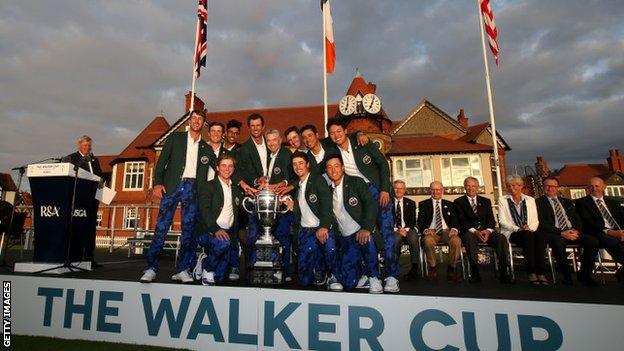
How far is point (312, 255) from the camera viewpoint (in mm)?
3885

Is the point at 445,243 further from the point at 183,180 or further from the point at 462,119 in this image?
the point at 462,119

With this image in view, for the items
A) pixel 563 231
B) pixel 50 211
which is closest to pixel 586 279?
pixel 563 231

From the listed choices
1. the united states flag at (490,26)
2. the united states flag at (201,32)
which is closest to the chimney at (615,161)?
the united states flag at (490,26)

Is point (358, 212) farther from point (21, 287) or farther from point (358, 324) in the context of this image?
point (21, 287)

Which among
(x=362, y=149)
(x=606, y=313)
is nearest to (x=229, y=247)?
(x=362, y=149)

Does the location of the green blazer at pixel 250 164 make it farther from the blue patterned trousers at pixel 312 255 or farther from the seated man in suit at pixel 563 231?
the seated man in suit at pixel 563 231

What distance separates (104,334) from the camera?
3207 millimetres

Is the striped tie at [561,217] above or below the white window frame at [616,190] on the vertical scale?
below

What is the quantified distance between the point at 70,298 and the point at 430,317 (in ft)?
11.5

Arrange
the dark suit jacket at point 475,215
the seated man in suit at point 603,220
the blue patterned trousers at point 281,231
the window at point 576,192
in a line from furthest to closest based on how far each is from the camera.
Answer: the window at point 576,192
the dark suit jacket at point 475,215
the seated man in suit at point 603,220
the blue patterned trousers at point 281,231

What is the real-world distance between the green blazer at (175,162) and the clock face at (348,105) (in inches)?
828

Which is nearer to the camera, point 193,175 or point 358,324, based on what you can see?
point 358,324

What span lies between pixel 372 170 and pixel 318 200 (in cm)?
88

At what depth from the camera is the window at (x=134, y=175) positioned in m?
29.3
